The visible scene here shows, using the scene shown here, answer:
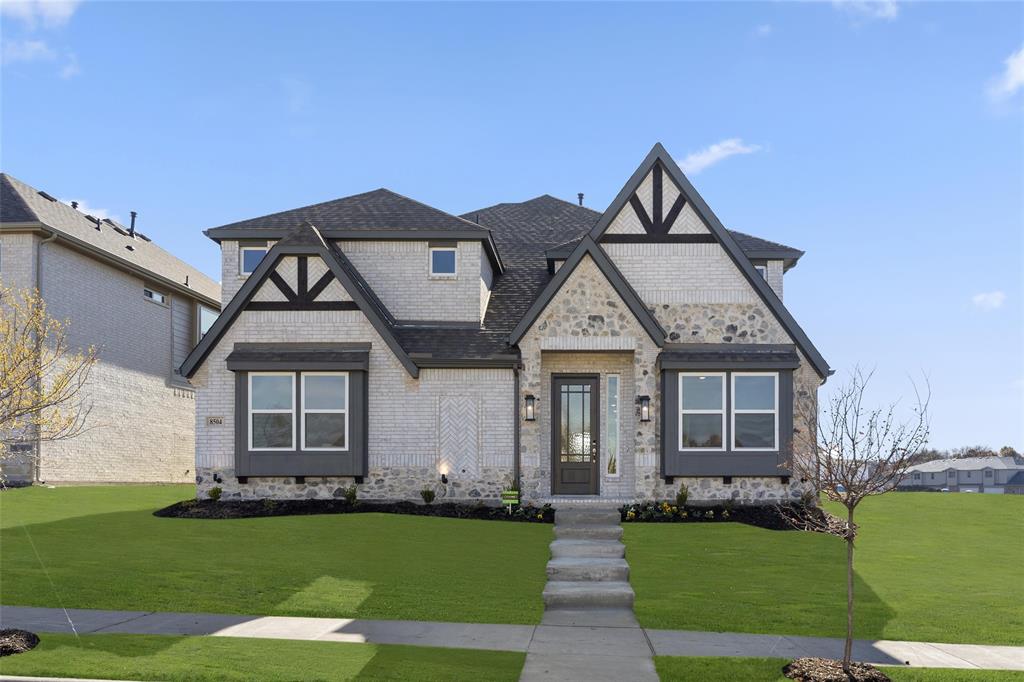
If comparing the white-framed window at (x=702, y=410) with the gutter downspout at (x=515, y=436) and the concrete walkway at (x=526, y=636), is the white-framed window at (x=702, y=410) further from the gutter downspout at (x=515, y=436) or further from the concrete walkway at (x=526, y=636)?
the concrete walkway at (x=526, y=636)

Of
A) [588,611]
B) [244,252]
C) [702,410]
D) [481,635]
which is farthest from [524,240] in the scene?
[481,635]

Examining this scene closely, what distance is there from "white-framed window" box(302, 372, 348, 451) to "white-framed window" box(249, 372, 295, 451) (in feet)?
1.08

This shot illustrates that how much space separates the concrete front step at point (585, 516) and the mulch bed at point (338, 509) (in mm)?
437

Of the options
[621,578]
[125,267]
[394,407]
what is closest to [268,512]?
[394,407]

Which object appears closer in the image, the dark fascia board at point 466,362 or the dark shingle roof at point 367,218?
the dark fascia board at point 466,362

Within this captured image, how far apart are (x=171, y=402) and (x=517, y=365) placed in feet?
57.7

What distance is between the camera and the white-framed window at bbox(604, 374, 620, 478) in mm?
19984

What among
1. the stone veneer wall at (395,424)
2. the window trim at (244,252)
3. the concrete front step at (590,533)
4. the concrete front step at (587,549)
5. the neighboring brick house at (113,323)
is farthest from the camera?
the neighboring brick house at (113,323)

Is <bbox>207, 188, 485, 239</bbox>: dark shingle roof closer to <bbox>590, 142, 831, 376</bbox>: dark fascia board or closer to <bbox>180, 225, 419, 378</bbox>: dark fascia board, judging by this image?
<bbox>180, 225, 419, 378</bbox>: dark fascia board

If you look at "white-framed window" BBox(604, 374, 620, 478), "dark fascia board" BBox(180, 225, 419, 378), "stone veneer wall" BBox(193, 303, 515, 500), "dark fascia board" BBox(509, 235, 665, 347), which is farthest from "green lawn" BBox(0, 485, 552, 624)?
"dark fascia board" BBox(509, 235, 665, 347)

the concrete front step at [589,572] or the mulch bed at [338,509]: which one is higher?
the mulch bed at [338,509]

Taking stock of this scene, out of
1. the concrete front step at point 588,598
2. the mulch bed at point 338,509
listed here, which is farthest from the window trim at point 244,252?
the concrete front step at point 588,598

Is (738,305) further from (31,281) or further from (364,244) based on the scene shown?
(31,281)

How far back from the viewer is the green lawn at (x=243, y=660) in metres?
8.31
